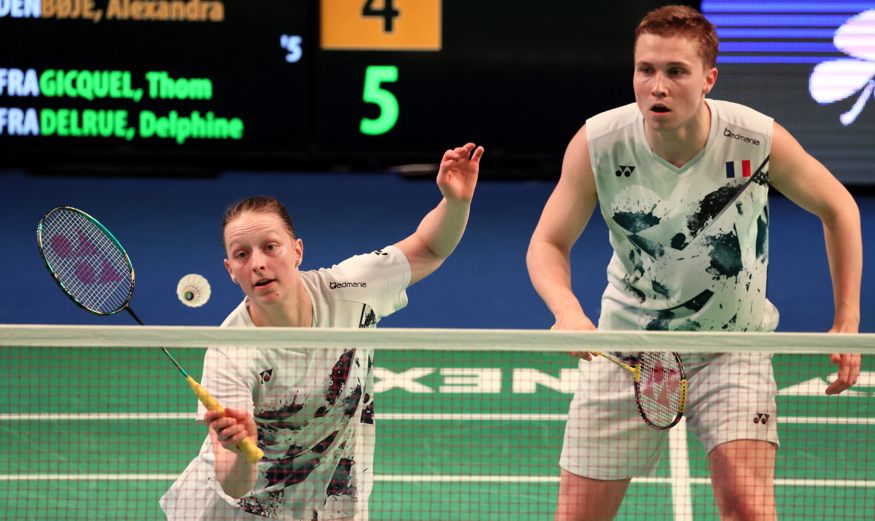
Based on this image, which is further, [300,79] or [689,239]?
[300,79]

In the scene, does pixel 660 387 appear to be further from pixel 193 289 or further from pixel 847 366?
pixel 193 289

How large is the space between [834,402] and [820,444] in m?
0.87

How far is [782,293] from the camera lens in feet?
26.1

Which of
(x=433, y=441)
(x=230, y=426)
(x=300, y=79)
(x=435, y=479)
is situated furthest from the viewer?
(x=300, y=79)

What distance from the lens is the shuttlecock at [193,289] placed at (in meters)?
3.54

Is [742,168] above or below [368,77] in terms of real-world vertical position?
below

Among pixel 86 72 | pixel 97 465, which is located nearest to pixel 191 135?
pixel 86 72

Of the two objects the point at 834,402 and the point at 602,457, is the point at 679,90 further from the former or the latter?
the point at 834,402

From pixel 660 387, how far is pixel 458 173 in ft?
A: 2.68

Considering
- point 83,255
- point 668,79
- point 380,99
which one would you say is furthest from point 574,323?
point 380,99

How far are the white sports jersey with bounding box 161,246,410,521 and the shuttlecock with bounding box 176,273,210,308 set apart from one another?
183 mm

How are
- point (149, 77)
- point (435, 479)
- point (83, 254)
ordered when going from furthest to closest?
point (149, 77) < point (435, 479) < point (83, 254)

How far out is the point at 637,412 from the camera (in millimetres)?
3566

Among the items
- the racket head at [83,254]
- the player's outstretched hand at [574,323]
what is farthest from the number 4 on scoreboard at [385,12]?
the player's outstretched hand at [574,323]
